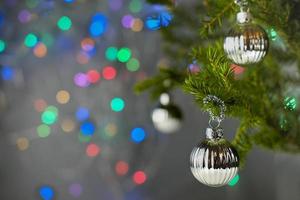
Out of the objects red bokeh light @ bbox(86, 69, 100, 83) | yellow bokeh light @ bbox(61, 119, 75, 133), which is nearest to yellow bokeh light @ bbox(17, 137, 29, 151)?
yellow bokeh light @ bbox(61, 119, 75, 133)

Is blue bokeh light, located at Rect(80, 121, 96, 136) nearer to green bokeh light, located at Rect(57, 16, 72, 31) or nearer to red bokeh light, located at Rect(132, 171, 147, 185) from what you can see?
red bokeh light, located at Rect(132, 171, 147, 185)

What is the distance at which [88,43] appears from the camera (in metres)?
1.92

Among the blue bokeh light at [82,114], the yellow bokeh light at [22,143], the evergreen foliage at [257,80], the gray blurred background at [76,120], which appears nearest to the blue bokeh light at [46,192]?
the gray blurred background at [76,120]

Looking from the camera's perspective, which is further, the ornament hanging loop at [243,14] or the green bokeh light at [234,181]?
the green bokeh light at [234,181]

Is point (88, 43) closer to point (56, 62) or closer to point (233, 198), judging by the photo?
point (56, 62)

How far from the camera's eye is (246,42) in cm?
64

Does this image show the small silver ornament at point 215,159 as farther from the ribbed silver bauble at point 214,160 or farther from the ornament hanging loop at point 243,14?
the ornament hanging loop at point 243,14

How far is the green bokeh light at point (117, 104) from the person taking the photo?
1949 millimetres

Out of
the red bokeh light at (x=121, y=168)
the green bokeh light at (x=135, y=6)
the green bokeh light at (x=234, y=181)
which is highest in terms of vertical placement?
the green bokeh light at (x=135, y=6)

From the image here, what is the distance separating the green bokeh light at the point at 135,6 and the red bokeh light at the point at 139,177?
646 mm

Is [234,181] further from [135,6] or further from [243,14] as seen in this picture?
[243,14]

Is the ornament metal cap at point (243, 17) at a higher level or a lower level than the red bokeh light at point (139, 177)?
higher

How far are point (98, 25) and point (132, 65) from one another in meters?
0.21

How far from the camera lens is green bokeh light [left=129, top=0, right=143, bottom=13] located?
1.94 meters
